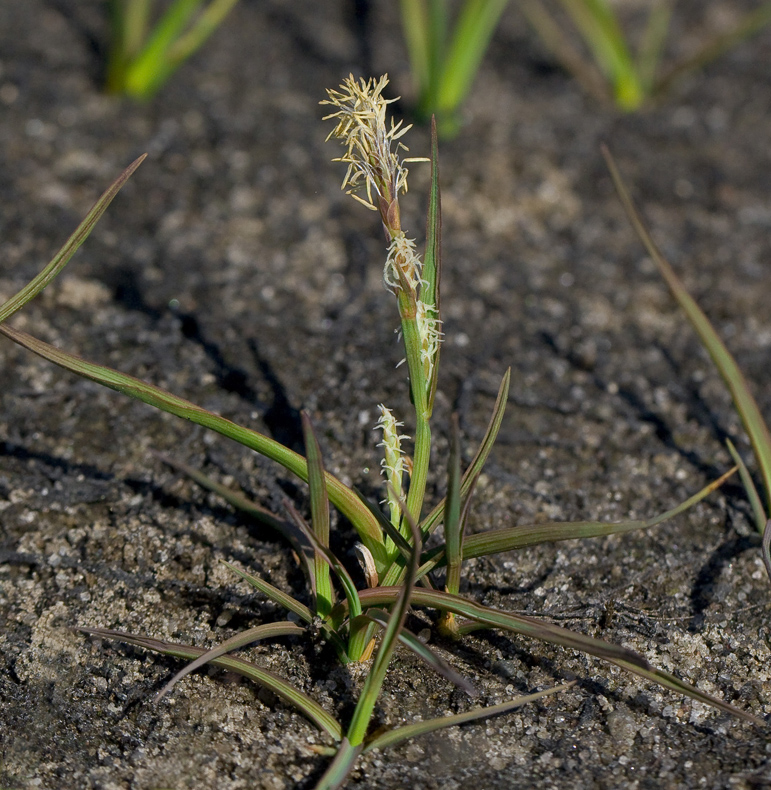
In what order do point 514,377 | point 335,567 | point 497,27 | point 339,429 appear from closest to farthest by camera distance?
point 335,567, point 339,429, point 514,377, point 497,27

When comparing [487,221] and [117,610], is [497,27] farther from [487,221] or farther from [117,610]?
[117,610]

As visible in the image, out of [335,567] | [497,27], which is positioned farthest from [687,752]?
[497,27]

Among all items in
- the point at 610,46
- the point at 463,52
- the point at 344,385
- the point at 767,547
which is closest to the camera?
the point at 767,547

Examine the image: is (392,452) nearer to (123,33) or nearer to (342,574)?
(342,574)

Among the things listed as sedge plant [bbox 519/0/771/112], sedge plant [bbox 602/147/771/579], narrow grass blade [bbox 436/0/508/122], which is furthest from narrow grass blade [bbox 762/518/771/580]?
sedge plant [bbox 519/0/771/112]

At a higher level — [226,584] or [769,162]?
[769,162]

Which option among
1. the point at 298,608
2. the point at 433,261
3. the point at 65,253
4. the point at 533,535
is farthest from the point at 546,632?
the point at 65,253
